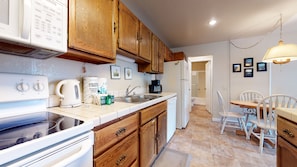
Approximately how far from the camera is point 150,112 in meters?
1.50

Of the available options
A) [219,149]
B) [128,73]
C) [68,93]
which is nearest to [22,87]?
[68,93]

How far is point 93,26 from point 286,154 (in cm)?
176

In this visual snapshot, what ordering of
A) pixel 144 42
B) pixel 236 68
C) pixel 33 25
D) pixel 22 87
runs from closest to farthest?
pixel 33 25 < pixel 22 87 < pixel 144 42 < pixel 236 68

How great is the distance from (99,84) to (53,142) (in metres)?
0.94

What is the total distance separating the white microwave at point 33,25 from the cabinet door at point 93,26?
0.30ft

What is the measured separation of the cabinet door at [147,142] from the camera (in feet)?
4.34

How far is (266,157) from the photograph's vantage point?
186 cm

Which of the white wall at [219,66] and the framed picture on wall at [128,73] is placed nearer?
the framed picture on wall at [128,73]

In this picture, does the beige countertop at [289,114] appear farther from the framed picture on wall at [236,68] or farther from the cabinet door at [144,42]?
the framed picture on wall at [236,68]

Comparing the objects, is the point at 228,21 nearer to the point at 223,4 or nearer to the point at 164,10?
the point at 223,4

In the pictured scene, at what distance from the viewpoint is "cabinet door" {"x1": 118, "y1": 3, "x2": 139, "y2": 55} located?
4.63ft

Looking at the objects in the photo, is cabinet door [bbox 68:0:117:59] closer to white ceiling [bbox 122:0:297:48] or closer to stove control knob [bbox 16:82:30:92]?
stove control knob [bbox 16:82:30:92]

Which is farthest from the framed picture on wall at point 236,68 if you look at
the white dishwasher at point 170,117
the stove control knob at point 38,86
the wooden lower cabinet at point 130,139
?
the stove control knob at point 38,86

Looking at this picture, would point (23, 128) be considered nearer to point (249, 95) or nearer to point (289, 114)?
point (289, 114)
